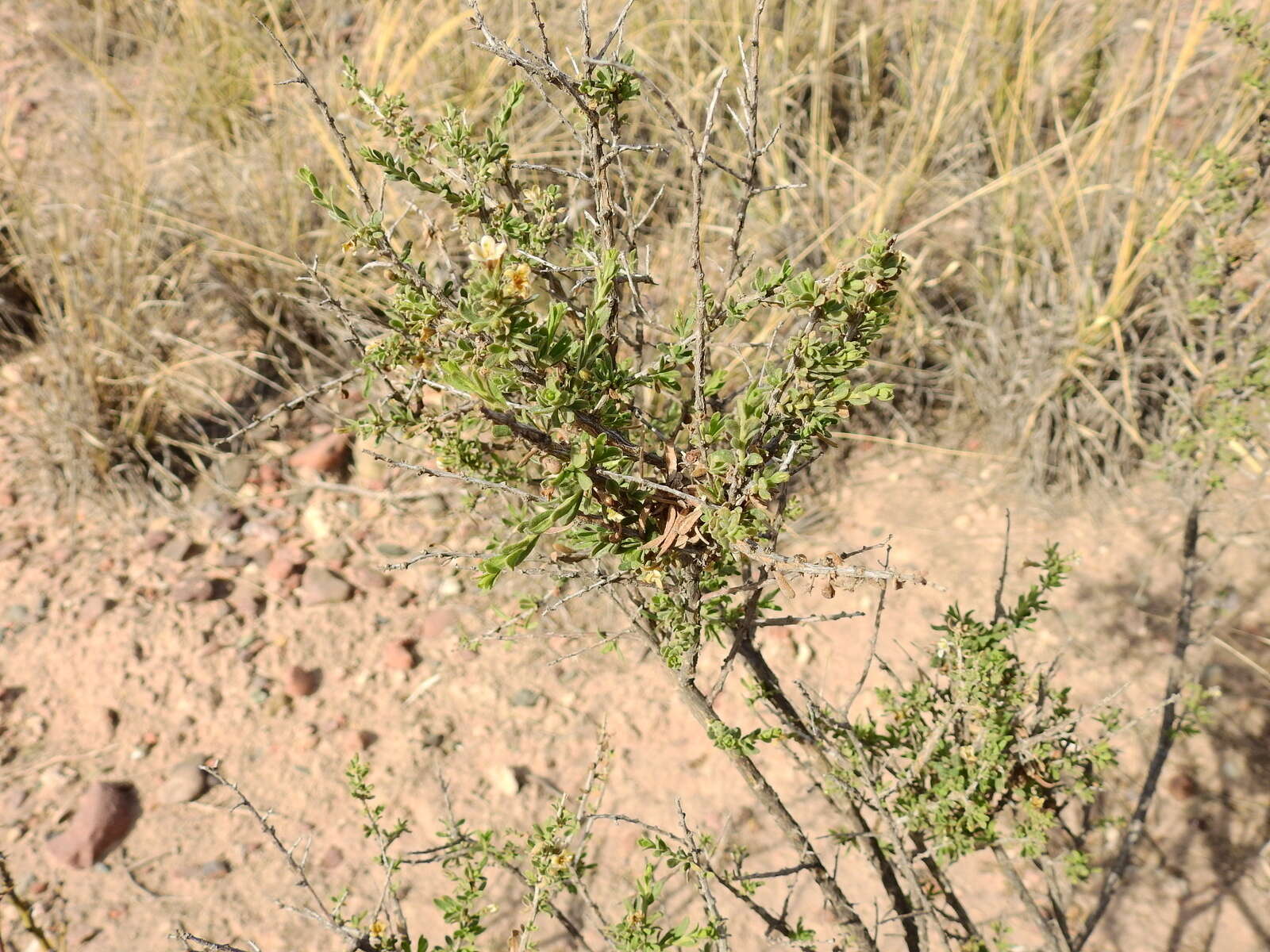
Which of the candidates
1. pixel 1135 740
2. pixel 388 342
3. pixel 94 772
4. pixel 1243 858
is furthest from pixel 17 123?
pixel 1243 858

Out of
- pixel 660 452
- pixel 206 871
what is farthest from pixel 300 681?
pixel 660 452

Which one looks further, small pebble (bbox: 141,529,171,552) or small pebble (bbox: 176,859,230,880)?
small pebble (bbox: 141,529,171,552)

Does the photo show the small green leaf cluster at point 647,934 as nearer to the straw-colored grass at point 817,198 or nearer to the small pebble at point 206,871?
the small pebble at point 206,871

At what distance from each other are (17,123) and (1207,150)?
4276 mm

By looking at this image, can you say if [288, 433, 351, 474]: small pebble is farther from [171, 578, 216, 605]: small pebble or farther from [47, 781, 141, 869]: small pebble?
[47, 781, 141, 869]: small pebble

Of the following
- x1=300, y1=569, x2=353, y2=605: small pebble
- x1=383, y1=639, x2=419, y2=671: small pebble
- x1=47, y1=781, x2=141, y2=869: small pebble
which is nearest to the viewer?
x1=47, y1=781, x2=141, y2=869: small pebble

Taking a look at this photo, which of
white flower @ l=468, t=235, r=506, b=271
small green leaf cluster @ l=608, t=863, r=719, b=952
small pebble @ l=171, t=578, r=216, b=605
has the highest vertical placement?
white flower @ l=468, t=235, r=506, b=271

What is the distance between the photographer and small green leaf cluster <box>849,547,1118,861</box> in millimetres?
1367

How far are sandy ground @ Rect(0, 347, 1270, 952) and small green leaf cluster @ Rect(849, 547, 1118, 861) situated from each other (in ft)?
2.97

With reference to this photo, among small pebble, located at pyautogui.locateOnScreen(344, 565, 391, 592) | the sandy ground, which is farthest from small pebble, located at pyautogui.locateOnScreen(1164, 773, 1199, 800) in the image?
small pebble, located at pyautogui.locateOnScreen(344, 565, 391, 592)

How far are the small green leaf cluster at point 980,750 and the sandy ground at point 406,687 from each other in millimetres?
906

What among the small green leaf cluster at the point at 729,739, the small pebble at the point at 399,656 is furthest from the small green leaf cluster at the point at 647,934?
the small pebble at the point at 399,656

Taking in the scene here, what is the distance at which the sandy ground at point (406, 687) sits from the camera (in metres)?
2.27

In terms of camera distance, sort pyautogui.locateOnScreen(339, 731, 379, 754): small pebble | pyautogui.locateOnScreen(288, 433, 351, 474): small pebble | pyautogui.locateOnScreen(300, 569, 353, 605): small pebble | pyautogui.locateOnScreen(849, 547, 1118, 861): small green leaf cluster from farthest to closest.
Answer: pyautogui.locateOnScreen(288, 433, 351, 474): small pebble, pyautogui.locateOnScreen(300, 569, 353, 605): small pebble, pyautogui.locateOnScreen(339, 731, 379, 754): small pebble, pyautogui.locateOnScreen(849, 547, 1118, 861): small green leaf cluster
